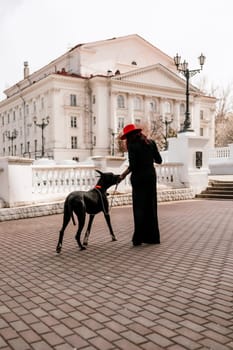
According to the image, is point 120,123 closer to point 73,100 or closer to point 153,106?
point 153,106

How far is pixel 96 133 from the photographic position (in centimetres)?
5528

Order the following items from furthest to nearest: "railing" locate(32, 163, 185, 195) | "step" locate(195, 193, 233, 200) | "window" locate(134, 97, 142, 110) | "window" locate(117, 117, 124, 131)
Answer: "window" locate(134, 97, 142, 110), "window" locate(117, 117, 124, 131), "step" locate(195, 193, 233, 200), "railing" locate(32, 163, 185, 195)

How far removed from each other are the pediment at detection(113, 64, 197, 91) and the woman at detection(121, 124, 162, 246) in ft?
160

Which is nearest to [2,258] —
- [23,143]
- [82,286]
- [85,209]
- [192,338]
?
[85,209]

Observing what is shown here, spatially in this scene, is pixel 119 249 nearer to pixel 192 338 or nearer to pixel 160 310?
pixel 160 310

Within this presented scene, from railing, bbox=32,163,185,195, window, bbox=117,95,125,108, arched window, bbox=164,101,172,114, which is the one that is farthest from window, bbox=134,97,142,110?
railing, bbox=32,163,185,195

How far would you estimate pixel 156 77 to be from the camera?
190 ft

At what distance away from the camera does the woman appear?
6746 mm

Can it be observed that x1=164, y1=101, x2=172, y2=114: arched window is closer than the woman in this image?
No

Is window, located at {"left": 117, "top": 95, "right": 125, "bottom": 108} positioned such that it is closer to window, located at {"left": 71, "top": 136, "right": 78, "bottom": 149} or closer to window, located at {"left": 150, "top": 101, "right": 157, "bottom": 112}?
window, located at {"left": 150, "top": 101, "right": 157, "bottom": 112}

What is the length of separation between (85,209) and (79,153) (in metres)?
49.5

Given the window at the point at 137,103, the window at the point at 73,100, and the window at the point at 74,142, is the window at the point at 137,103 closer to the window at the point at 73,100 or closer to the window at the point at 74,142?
the window at the point at 73,100

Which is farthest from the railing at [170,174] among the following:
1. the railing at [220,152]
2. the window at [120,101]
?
the window at [120,101]

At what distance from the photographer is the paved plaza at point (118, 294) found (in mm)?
3037
